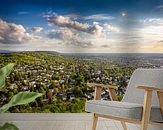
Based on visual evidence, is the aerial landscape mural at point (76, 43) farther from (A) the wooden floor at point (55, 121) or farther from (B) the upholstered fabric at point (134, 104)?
(B) the upholstered fabric at point (134, 104)

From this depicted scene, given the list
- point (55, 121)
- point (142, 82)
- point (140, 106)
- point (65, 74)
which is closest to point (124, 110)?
point (140, 106)

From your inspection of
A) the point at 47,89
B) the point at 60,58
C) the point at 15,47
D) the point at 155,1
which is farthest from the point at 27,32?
the point at 155,1

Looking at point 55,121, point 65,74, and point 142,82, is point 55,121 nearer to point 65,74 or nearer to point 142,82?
point 65,74

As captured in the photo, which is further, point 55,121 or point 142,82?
point 55,121

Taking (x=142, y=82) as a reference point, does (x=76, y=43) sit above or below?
above

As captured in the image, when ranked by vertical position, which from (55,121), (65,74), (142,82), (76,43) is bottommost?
(55,121)

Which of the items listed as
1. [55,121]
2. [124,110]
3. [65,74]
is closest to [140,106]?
[124,110]

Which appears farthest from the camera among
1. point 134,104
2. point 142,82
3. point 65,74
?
point 65,74

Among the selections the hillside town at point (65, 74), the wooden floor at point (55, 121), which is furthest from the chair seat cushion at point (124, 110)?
the hillside town at point (65, 74)

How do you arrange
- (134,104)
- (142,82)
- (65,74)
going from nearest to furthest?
1. (134,104)
2. (142,82)
3. (65,74)
